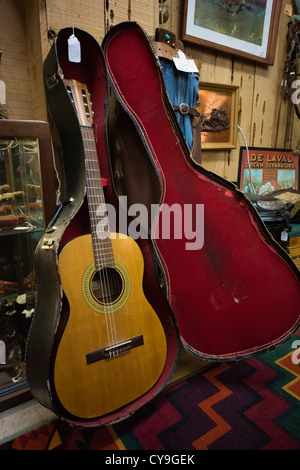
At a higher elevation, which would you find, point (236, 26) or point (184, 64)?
point (236, 26)

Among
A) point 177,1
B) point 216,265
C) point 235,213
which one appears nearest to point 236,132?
Result: point 177,1

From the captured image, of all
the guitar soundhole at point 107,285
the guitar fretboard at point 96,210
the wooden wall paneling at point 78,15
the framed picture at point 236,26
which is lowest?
the guitar soundhole at point 107,285

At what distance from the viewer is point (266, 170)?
88.7 inches

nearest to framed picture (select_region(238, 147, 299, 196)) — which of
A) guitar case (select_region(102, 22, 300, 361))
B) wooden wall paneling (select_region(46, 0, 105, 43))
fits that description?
guitar case (select_region(102, 22, 300, 361))

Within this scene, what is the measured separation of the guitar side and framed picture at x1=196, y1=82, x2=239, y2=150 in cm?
120

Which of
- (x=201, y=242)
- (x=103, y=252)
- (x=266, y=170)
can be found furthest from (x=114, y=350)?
(x=266, y=170)

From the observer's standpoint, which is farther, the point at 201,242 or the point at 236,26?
the point at 236,26

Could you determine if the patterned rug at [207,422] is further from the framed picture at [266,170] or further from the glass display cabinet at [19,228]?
the framed picture at [266,170]

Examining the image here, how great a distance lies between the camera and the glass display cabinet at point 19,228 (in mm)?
1026

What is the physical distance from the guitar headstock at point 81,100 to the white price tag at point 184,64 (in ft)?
1.62

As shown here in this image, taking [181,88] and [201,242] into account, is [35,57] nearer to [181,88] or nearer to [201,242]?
[181,88]

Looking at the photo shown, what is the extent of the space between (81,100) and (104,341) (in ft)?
2.85

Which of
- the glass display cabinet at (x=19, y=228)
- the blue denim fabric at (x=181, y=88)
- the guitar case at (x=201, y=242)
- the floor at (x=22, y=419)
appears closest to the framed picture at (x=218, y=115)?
the blue denim fabric at (x=181, y=88)
